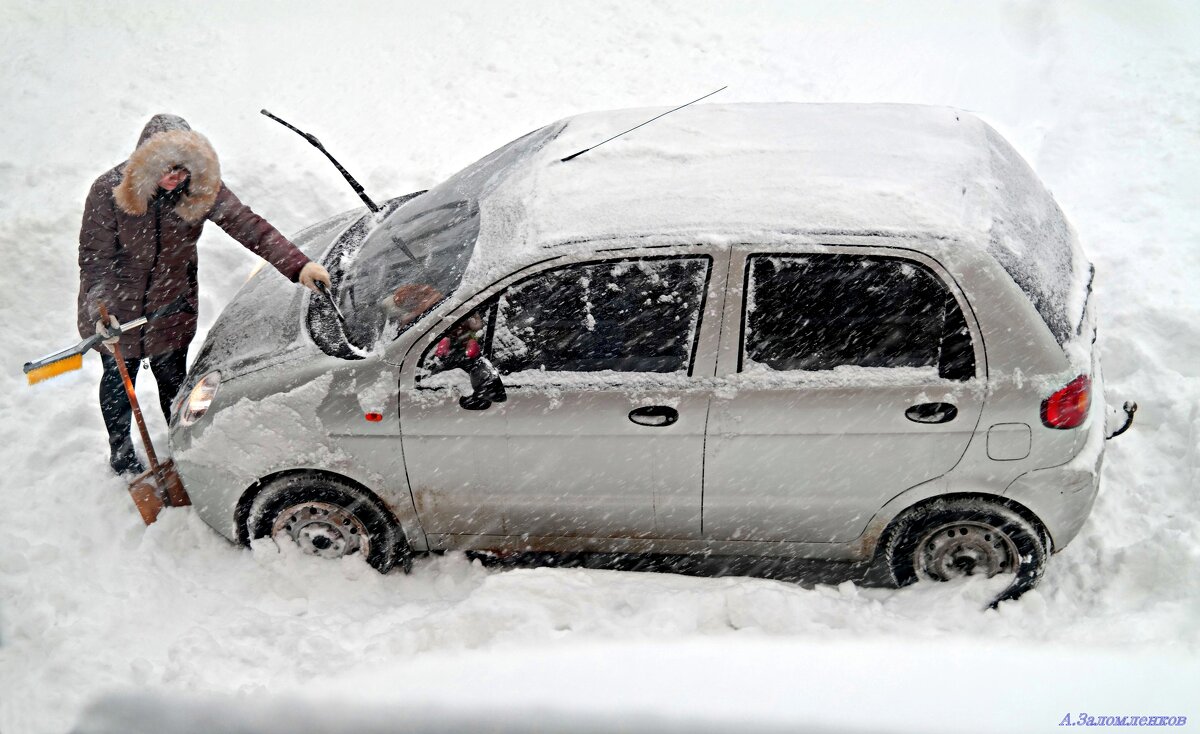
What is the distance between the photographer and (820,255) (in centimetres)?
344

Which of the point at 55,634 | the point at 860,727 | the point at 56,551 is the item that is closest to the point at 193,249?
the point at 56,551

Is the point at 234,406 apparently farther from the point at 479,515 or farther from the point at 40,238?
the point at 40,238

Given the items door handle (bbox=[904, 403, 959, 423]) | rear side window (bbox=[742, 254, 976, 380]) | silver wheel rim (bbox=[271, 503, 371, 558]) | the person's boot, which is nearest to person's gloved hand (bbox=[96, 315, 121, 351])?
the person's boot

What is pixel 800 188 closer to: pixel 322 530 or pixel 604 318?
pixel 604 318

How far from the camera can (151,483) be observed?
4332 millimetres

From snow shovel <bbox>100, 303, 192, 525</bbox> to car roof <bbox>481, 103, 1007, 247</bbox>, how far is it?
6.19 feet

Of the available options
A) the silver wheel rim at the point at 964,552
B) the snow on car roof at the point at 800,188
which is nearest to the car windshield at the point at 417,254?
the snow on car roof at the point at 800,188

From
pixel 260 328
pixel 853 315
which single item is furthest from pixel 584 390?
pixel 260 328

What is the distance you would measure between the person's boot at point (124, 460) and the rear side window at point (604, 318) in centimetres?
222

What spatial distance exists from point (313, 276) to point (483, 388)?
3.76 ft

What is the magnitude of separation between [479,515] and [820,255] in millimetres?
1777

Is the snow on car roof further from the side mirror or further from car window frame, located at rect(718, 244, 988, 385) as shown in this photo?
the side mirror

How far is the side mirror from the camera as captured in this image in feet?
11.6

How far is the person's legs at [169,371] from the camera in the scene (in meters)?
4.66
